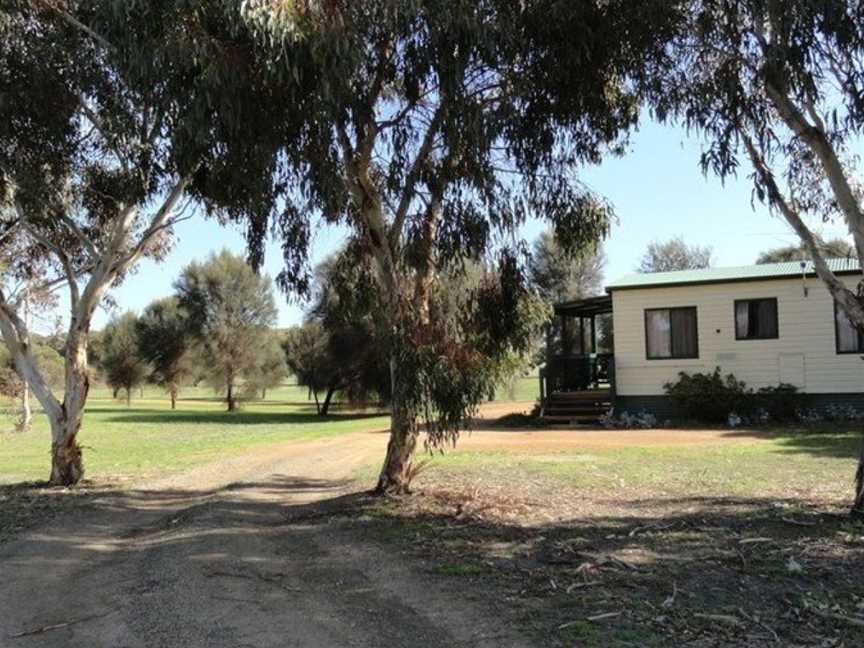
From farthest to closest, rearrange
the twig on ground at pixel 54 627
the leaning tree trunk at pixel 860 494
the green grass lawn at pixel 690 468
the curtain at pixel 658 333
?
the curtain at pixel 658 333, the green grass lawn at pixel 690 468, the leaning tree trunk at pixel 860 494, the twig on ground at pixel 54 627

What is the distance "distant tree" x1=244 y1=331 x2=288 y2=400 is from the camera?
134 ft

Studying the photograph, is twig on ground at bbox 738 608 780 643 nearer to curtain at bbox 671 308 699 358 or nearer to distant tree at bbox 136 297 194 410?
curtain at bbox 671 308 699 358

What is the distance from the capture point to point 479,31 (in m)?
7.56

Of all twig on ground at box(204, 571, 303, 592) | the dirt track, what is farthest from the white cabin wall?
twig on ground at box(204, 571, 303, 592)

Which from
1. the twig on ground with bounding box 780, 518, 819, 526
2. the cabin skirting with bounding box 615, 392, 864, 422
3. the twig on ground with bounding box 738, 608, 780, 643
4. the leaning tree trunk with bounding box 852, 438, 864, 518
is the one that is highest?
the cabin skirting with bounding box 615, 392, 864, 422

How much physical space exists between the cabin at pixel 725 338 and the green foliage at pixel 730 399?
0.99 feet

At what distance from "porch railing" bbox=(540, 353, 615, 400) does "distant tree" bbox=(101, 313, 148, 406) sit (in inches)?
1258

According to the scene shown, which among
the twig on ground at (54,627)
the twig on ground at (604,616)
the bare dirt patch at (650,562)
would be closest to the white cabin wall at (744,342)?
the bare dirt patch at (650,562)

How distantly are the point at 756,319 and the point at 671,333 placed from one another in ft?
7.13

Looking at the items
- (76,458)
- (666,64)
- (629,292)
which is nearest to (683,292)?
(629,292)

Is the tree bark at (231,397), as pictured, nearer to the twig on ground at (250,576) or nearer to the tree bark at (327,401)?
the tree bark at (327,401)

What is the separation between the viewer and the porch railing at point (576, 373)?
23.7 m

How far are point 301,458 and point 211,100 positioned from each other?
1058 cm

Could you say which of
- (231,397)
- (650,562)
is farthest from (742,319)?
(231,397)
